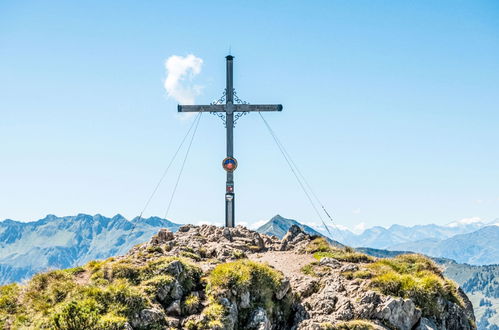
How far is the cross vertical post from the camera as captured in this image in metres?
41.7

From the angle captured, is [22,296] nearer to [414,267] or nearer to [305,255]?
[305,255]

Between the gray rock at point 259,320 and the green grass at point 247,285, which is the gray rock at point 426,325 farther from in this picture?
the gray rock at point 259,320

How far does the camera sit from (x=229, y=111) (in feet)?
140

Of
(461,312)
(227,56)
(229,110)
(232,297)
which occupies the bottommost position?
(461,312)

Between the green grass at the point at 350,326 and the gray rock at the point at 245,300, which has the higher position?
the gray rock at the point at 245,300

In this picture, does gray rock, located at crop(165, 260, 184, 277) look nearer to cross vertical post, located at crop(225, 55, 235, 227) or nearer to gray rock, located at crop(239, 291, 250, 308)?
gray rock, located at crop(239, 291, 250, 308)

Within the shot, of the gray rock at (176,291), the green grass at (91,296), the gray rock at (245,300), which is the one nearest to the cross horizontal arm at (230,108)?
the green grass at (91,296)

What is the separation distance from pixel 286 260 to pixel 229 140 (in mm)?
14242

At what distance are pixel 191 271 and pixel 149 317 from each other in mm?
4212

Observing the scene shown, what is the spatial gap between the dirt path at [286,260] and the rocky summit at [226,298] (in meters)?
0.84

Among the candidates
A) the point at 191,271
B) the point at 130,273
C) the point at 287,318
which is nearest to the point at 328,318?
the point at 287,318

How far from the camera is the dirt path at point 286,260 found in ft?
93.2

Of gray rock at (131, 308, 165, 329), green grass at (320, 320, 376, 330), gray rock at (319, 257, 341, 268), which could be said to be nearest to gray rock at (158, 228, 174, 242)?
gray rock at (319, 257, 341, 268)

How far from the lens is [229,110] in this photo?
42.5m
